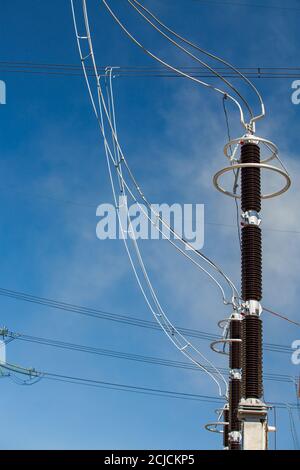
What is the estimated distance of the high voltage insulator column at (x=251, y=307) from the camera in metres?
15.7

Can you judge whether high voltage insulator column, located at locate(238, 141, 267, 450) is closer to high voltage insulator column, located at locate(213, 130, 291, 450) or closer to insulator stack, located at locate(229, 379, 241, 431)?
high voltage insulator column, located at locate(213, 130, 291, 450)

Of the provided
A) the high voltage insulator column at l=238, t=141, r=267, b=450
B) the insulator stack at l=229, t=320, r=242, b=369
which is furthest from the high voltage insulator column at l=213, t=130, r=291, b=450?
the insulator stack at l=229, t=320, r=242, b=369

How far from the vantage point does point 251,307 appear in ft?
55.0

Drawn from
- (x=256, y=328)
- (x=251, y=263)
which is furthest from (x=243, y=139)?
(x=256, y=328)

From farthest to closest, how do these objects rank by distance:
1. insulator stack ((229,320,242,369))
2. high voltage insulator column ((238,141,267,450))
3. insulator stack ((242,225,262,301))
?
insulator stack ((229,320,242,369))
insulator stack ((242,225,262,301))
high voltage insulator column ((238,141,267,450))

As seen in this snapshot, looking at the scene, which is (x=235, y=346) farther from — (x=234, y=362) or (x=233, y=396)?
(x=233, y=396)

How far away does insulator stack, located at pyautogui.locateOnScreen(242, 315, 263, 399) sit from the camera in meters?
16.2

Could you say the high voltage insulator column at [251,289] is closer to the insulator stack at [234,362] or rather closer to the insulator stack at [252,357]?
the insulator stack at [252,357]

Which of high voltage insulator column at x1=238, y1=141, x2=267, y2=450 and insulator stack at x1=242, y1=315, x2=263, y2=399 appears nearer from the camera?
high voltage insulator column at x1=238, y1=141, x2=267, y2=450

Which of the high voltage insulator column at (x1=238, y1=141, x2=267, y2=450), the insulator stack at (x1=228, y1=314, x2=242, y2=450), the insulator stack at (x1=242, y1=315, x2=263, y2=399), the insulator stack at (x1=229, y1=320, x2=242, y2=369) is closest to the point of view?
the high voltage insulator column at (x1=238, y1=141, x2=267, y2=450)

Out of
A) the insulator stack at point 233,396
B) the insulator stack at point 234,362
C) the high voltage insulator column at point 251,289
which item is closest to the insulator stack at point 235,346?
the insulator stack at point 234,362

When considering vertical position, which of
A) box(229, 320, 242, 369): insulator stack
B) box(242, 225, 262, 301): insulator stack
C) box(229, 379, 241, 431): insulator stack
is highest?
box(229, 320, 242, 369): insulator stack

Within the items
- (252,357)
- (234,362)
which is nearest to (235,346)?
(234,362)
